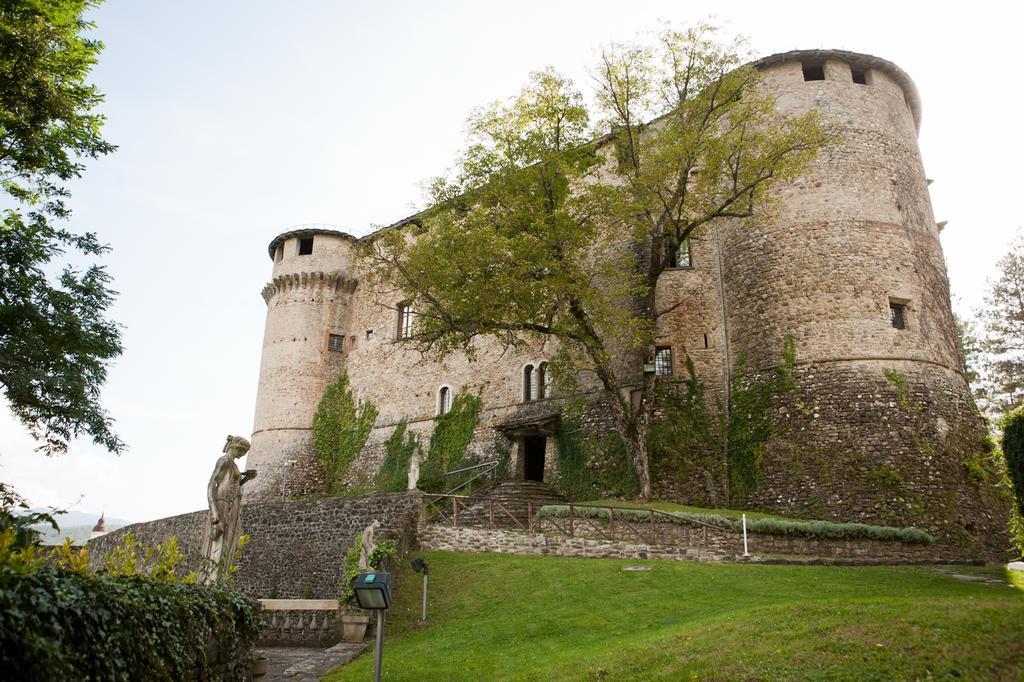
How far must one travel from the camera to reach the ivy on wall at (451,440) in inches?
1048

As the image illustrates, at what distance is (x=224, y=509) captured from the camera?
9859 millimetres

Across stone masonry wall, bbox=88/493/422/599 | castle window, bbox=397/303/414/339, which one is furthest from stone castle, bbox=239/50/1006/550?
stone masonry wall, bbox=88/493/422/599

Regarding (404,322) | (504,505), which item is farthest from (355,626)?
(404,322)

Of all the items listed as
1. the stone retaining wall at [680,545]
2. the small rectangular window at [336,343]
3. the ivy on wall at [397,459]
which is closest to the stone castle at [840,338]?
the stone retaining wall at [680,545]

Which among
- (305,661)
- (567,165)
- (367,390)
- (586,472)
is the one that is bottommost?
(305,661)

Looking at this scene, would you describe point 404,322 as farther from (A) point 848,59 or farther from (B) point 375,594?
(B) point 375,594

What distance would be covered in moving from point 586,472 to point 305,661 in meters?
12.5

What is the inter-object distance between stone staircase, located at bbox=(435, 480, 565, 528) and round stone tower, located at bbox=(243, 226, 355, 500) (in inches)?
463

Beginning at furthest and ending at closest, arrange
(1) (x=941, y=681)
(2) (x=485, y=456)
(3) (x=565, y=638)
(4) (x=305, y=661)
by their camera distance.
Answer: (2) (x=485, y=456)
(4) (x=305, y=661)
(3) (x=565, y=638)
(1) (x=941, y=681)

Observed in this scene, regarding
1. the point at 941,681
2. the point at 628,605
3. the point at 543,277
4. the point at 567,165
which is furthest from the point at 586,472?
the point at 941,681

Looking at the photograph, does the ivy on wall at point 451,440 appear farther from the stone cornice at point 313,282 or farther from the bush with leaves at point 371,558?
the bush with leaves at point 371,558

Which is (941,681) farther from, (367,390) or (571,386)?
(367,390)

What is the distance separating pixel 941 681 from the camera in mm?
6441

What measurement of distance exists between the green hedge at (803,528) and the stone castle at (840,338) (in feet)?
4.34
